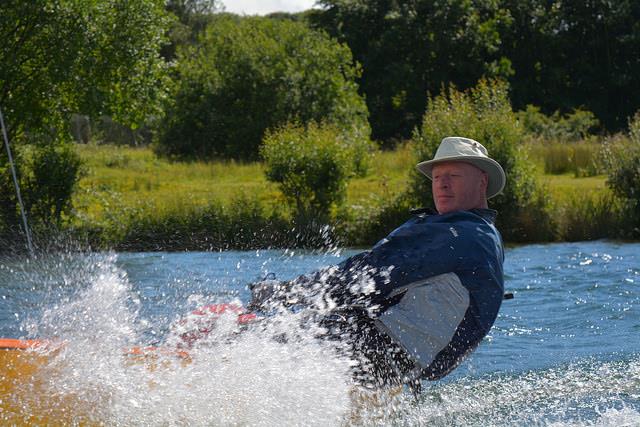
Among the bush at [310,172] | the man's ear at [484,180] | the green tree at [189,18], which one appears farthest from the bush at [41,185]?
the green tree at [189,18]

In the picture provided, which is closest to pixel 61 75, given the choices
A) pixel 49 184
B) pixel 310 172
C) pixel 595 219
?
pixel 49 184

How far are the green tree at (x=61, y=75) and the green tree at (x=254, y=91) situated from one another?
30.9 ft

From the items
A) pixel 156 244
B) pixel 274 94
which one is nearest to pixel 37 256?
pixel 156 244

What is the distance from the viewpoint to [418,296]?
5.42 meters

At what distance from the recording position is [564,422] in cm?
649

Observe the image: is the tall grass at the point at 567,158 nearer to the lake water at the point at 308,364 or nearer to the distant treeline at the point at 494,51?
the lake water at the point at 308,364

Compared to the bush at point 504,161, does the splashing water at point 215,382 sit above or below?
above

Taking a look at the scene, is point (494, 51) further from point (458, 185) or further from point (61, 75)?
point (458, 185)

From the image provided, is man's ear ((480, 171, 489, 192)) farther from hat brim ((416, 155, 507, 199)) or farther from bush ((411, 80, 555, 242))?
bush ((411, 80, 555, 242))

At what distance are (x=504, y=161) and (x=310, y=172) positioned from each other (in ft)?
10.9

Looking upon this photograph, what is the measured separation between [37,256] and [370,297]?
11741 mm

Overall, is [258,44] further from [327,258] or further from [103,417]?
[103,417]

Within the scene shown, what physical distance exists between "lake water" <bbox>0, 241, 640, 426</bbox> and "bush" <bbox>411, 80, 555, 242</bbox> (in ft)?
16.6

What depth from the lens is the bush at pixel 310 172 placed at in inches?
751
